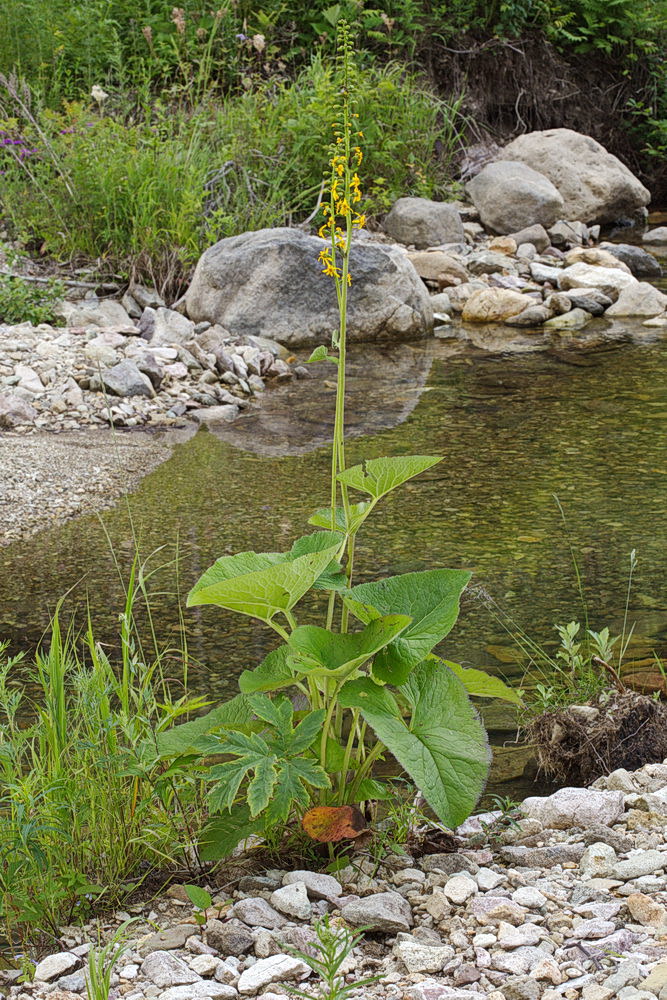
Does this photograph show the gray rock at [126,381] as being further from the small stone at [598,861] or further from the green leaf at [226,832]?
the small stone at [598,861]

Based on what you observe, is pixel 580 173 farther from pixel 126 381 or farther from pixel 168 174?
pixel 126 381

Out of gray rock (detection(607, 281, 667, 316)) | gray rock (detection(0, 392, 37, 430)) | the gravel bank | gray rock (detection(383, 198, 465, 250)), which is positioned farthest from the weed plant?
gray rock (detection(383, 198, 465, 250))

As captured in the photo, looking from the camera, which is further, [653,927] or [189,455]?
[189,455]

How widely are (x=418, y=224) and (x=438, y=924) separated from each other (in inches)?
350

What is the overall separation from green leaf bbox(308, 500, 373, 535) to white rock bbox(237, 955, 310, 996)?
0.75 meters

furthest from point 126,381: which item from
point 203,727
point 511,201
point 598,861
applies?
point 511,201

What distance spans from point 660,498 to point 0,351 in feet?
12.9

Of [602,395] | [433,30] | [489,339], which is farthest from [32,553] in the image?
[433,30]

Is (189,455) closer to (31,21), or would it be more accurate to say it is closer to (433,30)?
(31,21)

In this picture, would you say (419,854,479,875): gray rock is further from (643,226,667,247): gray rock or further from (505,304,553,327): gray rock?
(643,226,667,247): gray rock

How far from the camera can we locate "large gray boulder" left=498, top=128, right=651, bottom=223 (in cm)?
1205

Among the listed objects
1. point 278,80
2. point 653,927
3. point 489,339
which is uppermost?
point 278,80

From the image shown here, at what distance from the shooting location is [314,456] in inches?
202

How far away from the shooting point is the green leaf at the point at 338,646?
67.1 inches
